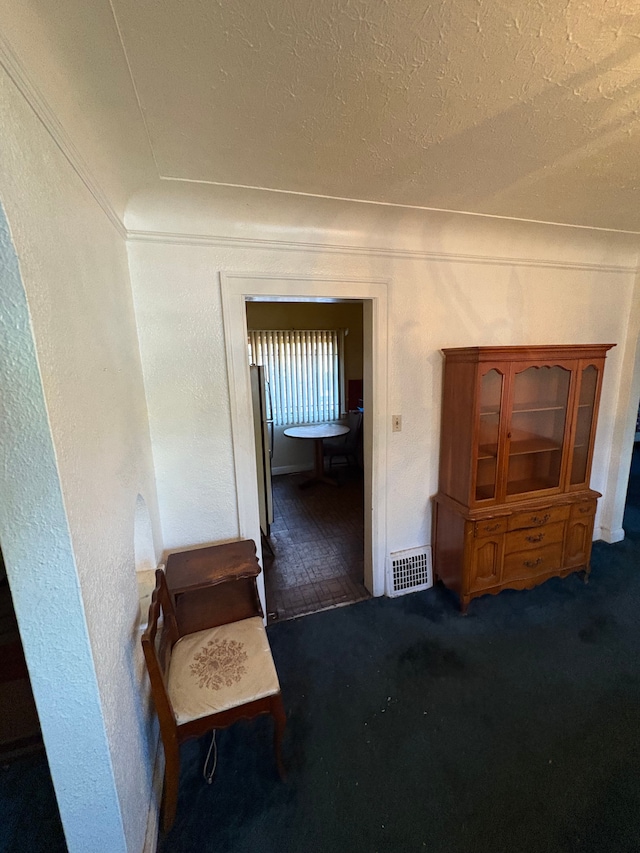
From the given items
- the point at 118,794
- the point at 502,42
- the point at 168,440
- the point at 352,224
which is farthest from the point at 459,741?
the point at 352,224

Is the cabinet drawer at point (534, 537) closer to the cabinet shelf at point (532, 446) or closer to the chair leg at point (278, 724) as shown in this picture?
the cabinet shelf at point (532, 446)

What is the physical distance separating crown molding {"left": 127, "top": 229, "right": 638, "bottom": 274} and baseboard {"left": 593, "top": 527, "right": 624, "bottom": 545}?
6.83ft

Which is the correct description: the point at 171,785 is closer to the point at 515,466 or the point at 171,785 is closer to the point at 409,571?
the point at 409,571

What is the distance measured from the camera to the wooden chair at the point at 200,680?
1.21 metres

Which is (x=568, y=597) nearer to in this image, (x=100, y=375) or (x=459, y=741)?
(x=459, y=741)

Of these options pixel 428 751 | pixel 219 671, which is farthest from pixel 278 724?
pixel 428 751

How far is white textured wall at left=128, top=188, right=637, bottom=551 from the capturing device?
5.65 feet

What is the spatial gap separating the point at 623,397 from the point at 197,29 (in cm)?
337

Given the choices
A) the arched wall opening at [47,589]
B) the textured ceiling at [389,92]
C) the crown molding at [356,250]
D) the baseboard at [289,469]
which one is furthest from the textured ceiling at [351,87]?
the baseboard at [289,469]

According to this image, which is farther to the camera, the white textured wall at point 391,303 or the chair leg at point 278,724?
the white textured wall at point 391,303

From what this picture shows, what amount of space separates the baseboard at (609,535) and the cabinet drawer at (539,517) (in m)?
1.03

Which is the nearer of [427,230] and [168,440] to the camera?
[168,440]

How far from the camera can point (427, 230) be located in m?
2.01

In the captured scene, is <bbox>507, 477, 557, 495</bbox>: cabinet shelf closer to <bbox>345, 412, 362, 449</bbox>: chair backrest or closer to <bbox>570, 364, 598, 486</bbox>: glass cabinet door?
<bbox>570, 364, 598, 486</bbox>: glass cabinet door
